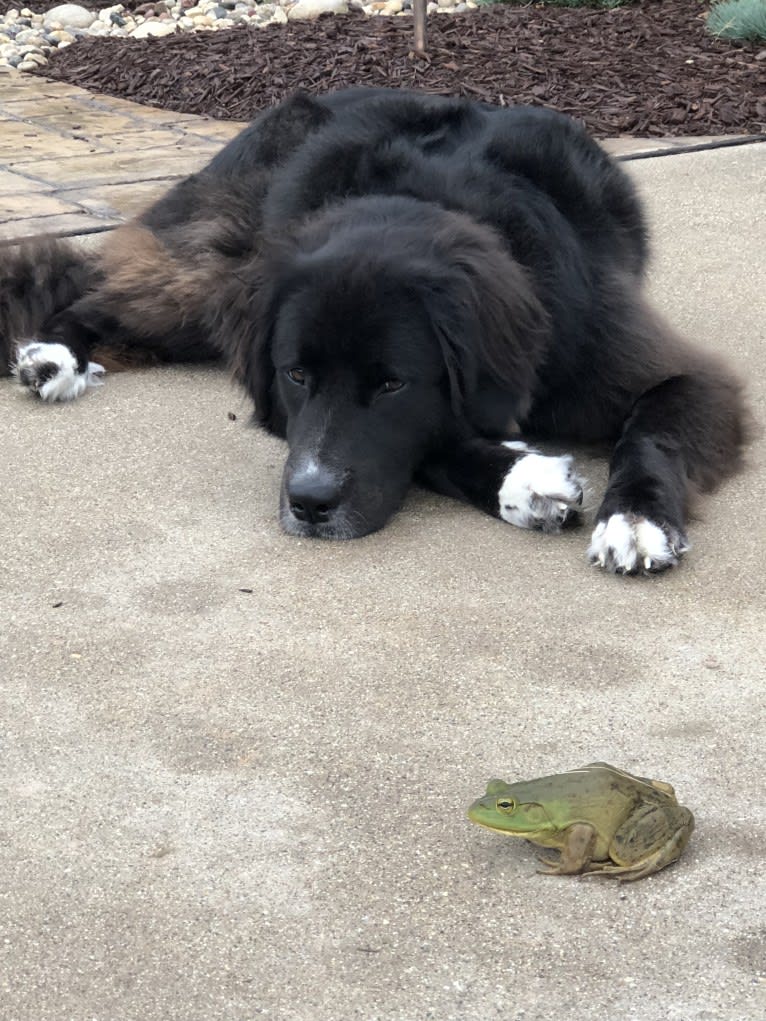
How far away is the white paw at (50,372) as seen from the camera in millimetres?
4676

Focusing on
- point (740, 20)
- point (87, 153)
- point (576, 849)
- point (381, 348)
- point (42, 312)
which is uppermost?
point (381, 348)

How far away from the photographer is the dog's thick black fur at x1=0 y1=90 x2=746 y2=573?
3.66 metres

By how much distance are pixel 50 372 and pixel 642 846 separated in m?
3.03

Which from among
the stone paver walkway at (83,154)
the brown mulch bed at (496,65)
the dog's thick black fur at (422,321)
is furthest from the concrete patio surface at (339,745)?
the brown mulch bed at (496,65)

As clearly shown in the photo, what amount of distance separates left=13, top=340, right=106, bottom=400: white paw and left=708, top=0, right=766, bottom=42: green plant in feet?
21.1

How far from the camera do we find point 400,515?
151 inches

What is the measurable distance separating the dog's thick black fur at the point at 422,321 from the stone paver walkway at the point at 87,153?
1.50 meters

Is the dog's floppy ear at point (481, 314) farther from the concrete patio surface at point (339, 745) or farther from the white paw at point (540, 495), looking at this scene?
the concrete patio surface at point (339, 745)

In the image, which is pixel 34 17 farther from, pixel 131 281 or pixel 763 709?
pixel 763 709

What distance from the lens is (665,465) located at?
3.80 meters

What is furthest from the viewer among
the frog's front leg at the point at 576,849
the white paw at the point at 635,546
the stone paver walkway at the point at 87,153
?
the stone paver walkway at the point at 87,153

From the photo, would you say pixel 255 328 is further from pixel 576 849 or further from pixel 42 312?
pixel 576 849

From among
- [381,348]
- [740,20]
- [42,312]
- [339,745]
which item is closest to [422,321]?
[381,348]

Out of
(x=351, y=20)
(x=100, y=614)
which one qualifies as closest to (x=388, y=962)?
(x=100, y=614)
